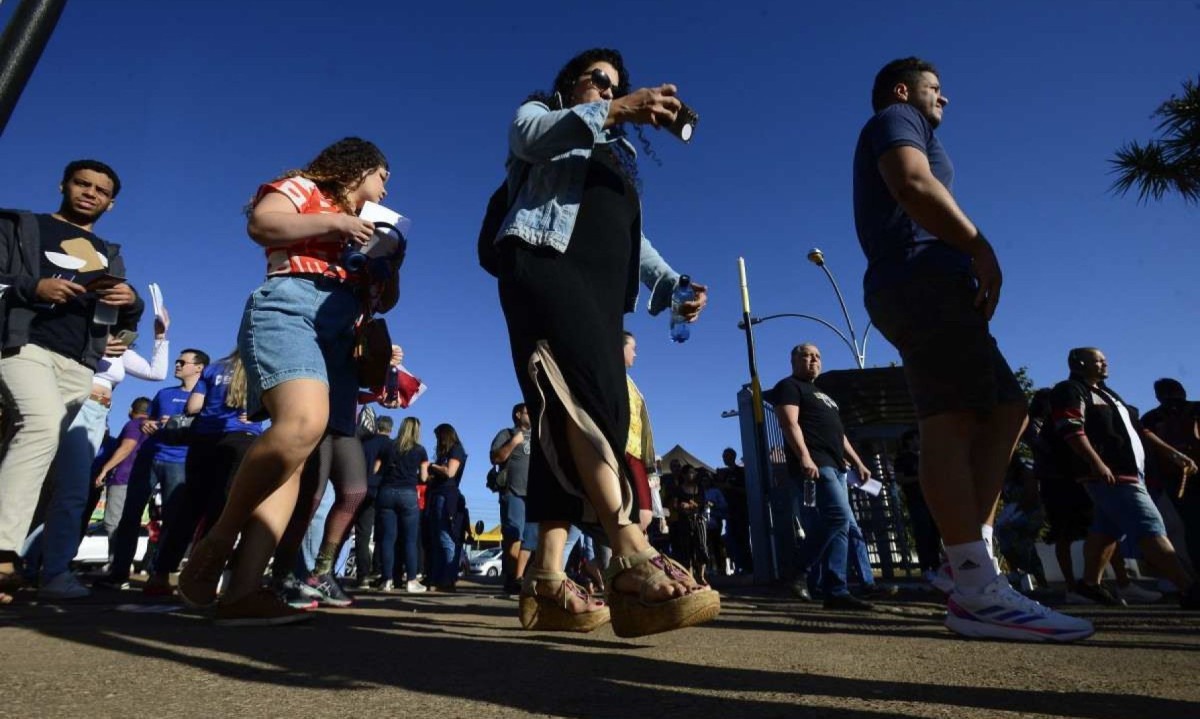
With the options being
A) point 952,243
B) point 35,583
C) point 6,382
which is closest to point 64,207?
point 6,382

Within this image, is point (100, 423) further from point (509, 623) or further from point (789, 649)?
point (789, 649)

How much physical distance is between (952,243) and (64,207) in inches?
175

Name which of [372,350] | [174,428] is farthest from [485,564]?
[372,350]

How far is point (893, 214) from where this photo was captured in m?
2.93

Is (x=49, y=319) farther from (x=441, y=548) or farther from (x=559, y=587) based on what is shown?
(x=441, y=548)

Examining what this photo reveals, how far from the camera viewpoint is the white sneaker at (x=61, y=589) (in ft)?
13.9

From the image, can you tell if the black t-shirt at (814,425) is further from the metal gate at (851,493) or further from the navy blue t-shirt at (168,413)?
the navy blue t-shirt at (168,413)

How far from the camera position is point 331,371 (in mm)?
2963

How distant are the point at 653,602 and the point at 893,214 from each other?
1894 mm

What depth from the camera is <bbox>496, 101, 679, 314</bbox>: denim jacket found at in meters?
2.27

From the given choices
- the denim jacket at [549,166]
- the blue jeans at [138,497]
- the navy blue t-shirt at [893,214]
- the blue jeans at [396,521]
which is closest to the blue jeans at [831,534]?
the navy blue t-shirt at [893,214]

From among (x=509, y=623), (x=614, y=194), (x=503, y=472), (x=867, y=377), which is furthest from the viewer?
(x=867, y=377)

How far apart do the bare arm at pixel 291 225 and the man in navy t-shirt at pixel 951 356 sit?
2.03 metres

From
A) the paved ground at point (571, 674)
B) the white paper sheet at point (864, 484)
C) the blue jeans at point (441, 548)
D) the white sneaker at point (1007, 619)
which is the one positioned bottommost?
the paved ground at point (571, 674)
